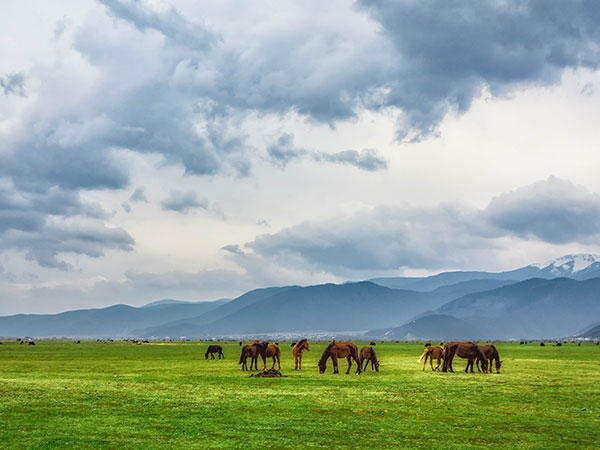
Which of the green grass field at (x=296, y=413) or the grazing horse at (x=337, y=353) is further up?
the grazing horse at (x=337, y=353)

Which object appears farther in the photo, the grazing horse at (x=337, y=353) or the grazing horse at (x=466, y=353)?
the grazing horse at (x=466, y=353)

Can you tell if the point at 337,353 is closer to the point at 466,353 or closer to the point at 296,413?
the point at 466,353

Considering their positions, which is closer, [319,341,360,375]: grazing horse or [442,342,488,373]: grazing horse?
[319,341,360,375]: grazing horse

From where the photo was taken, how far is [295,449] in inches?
623

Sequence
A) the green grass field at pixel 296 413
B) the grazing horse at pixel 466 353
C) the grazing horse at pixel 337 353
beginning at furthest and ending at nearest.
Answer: the grazing horse at pixel 466 353 → the grazing horse at pixel 337 353 → the green grass field at pixel 296 413

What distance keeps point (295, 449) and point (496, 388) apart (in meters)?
19.3

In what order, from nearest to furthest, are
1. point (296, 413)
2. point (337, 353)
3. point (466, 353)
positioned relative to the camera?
1. point (296, 413)
2. point (337, 353)
3. point (466, 353)

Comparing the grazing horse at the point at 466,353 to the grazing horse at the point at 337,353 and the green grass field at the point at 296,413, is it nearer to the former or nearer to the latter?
the grazing horse at the point at 337,353

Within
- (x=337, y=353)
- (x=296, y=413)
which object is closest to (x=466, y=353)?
(x=337, y=353)

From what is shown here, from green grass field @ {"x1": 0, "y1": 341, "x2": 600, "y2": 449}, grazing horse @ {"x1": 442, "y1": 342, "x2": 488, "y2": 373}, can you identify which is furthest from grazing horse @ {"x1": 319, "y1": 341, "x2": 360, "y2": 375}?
grazing horse @ {"x1": 442, "y1": 342, "x2": 488, "y2": 373}

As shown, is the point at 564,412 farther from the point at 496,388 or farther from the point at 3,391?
the point at 3,391

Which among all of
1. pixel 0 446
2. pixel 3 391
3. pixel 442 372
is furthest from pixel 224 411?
pixel 442 372

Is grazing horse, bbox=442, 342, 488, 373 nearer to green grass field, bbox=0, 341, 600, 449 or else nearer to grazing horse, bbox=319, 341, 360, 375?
grazing horse, bbox=319, 341, 360, 375

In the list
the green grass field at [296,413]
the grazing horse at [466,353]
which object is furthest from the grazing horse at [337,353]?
the grazing horse at [466,353]
